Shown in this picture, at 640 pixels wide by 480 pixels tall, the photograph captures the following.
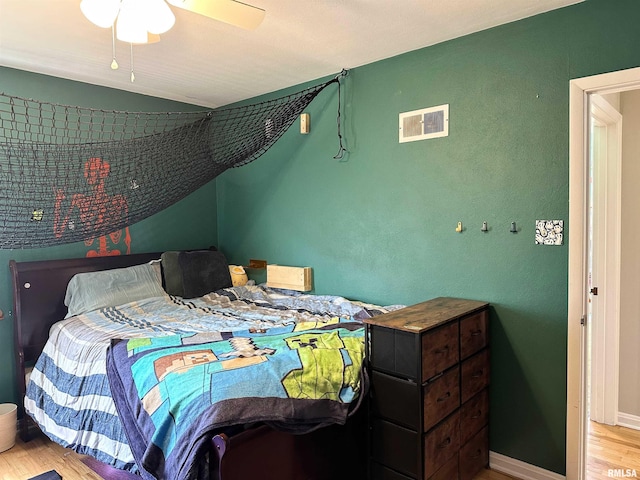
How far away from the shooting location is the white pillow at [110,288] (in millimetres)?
2986

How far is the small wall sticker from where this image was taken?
222 cm

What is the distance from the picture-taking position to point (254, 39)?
251 centimetres

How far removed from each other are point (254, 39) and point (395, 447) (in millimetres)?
2245

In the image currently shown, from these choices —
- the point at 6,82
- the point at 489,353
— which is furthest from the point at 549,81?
the point at 6,82

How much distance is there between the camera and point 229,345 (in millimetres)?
2137

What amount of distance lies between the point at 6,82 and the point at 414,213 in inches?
112

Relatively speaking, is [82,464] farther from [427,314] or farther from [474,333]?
[474,333]

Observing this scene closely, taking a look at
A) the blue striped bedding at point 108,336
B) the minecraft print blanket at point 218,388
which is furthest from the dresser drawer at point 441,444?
the blue striped bedding at point 108,336

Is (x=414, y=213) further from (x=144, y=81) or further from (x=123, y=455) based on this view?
(x=144, y=81)

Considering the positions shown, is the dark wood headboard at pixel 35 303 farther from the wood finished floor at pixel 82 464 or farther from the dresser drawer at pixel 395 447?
the dresser drawer at pixel 395 447

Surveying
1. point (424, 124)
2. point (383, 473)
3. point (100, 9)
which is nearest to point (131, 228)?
point (100, 9)

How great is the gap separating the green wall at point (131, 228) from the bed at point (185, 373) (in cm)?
14

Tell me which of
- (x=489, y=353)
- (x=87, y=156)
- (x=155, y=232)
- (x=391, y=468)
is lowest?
(x=391, y=468)

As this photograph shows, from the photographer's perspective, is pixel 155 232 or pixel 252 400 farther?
pixel 155 232
